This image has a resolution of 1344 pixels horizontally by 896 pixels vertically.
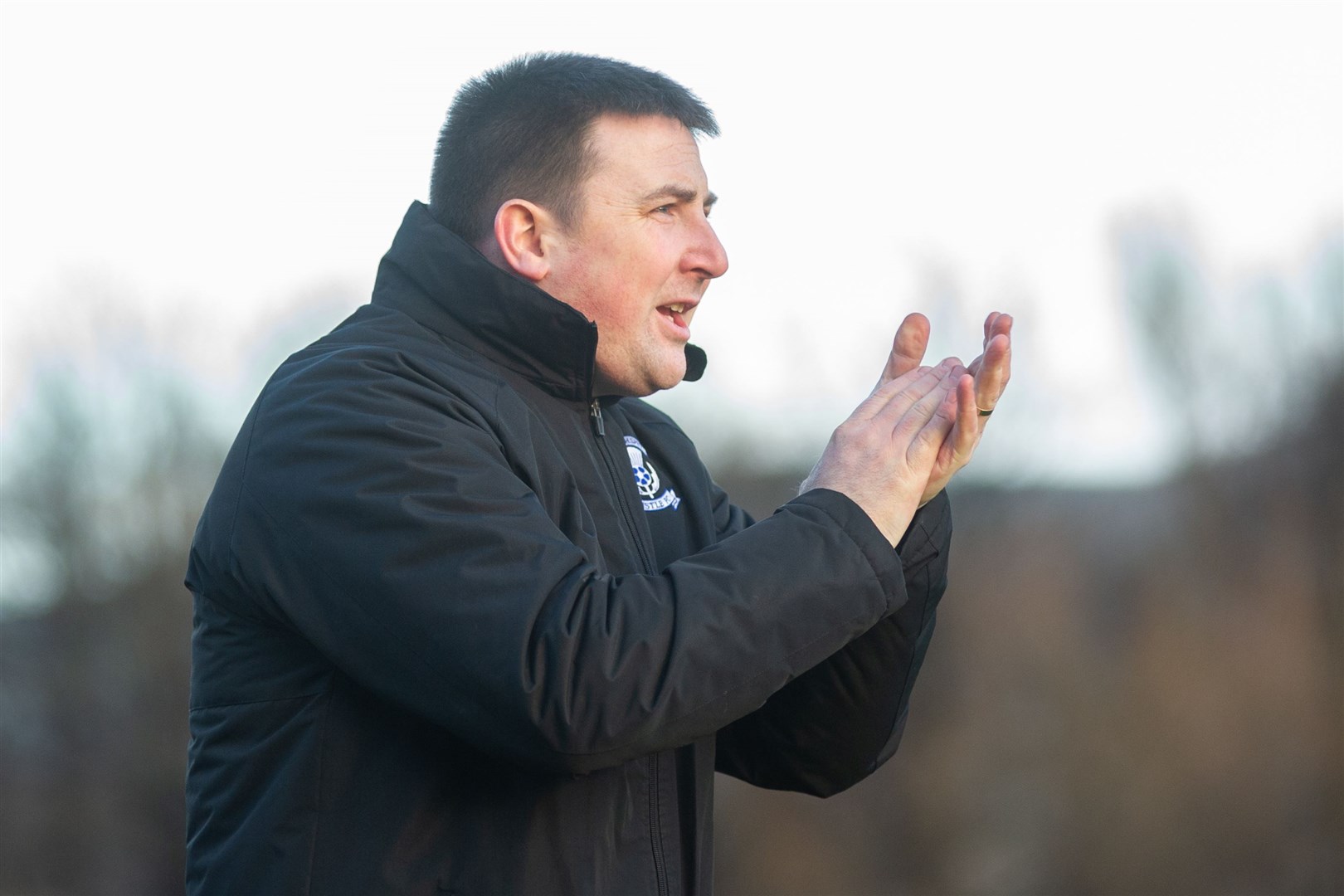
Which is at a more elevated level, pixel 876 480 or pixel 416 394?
pixel 416 394

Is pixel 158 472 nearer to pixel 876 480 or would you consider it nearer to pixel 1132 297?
pixel 1132 297

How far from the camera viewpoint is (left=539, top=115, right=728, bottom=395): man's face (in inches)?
97.8

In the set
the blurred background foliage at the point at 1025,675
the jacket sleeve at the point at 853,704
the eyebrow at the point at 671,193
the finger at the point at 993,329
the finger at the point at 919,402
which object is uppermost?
the eyebrow at the point at 671,193

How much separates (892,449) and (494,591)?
0.72 meters

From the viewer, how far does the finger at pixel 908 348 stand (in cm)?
241

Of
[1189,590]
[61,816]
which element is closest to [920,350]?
[1189,590]

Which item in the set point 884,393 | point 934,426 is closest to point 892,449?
point 934,426

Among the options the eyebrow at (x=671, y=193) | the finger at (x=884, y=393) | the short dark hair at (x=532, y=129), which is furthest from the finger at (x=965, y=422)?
the short dark hair at (x=532, y=129)

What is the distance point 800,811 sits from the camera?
34.0ft

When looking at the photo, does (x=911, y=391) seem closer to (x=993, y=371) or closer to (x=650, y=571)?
(x=993, y=371)

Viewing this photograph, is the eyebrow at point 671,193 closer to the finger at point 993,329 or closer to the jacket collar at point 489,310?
the jacket collar at point 489,310

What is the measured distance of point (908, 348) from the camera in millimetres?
2420

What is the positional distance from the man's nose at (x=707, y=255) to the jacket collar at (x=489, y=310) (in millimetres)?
381

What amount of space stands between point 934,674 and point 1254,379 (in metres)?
3.93
